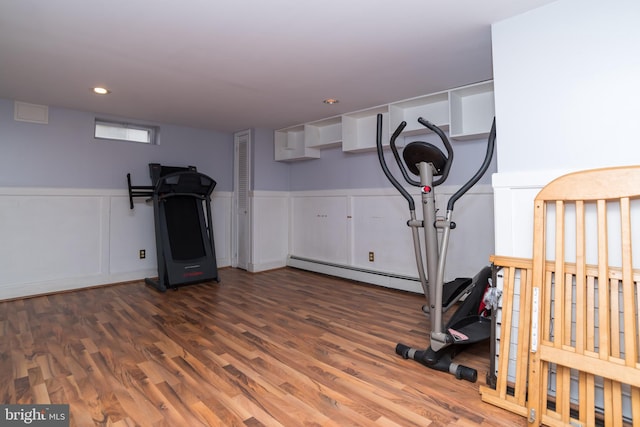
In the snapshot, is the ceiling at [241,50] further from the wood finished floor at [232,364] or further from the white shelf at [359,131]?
the wood finished floor at [232,364]

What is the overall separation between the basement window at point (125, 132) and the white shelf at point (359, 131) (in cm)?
255

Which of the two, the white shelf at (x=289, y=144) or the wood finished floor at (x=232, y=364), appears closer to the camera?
the wood finished floor at (x=232, y=364)

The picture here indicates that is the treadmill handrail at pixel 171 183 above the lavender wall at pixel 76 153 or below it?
below

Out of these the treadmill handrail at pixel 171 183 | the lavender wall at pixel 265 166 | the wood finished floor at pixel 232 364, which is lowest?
the wood finished floor at pixel 232 364

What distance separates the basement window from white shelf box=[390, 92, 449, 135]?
3157 millimetres

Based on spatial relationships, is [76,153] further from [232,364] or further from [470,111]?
[470,111]

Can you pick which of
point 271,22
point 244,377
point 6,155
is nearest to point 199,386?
point 244,377

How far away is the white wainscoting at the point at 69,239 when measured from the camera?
3486 mm

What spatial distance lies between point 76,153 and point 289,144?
8.86 ft

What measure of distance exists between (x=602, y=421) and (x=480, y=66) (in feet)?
7.93

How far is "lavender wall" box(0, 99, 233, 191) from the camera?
3.49 m

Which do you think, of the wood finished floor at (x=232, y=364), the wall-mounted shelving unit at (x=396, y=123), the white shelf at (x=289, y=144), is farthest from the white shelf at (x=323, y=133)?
the wood finished floor at (x=232, y=364)

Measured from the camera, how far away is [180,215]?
422 centimetres

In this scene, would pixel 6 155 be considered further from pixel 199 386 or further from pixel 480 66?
pixel 480 66
